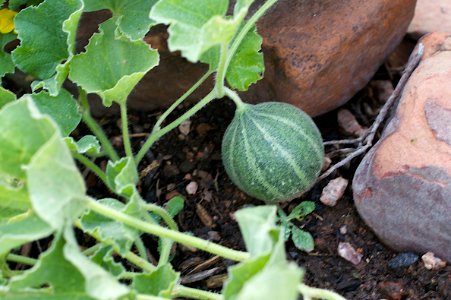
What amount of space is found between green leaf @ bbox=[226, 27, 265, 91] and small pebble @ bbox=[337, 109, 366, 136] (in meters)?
0.53

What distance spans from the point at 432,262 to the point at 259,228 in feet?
3.15

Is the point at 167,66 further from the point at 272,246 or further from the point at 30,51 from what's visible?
the point at 272,246

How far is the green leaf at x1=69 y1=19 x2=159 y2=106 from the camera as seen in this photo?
82.6 inches

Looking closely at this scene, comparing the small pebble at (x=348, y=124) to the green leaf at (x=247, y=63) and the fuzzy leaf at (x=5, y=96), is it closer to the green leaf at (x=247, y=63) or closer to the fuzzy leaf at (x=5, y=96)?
the green leaf at (x=247, y=63)

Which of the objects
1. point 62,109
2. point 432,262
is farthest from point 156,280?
point 432,262

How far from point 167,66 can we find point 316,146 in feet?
2.31

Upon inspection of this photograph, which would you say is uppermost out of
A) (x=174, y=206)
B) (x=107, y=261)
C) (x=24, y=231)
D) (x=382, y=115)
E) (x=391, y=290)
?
(x=24, y=231)

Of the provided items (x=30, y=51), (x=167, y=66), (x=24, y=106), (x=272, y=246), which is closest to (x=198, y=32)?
(x=24, y=106)

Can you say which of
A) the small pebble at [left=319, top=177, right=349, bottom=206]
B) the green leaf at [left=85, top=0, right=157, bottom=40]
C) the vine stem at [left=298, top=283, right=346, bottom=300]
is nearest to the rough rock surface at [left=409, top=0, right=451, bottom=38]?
the small pebble at [left=319, top=177, right=349, bottom=206]

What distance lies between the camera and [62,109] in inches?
87.4

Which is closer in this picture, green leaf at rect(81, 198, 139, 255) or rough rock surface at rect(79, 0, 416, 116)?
green leaf at rect(81, 198, 139, 255)

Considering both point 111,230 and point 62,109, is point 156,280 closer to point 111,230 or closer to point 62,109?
point 111,230

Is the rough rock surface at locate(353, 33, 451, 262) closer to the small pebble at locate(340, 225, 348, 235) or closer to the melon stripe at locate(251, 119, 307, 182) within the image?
the small pebble at locate(340, 225, 348, 235)

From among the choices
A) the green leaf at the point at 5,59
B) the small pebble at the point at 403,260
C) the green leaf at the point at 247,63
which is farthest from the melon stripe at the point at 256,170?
the green leaf at the point at 5,59
